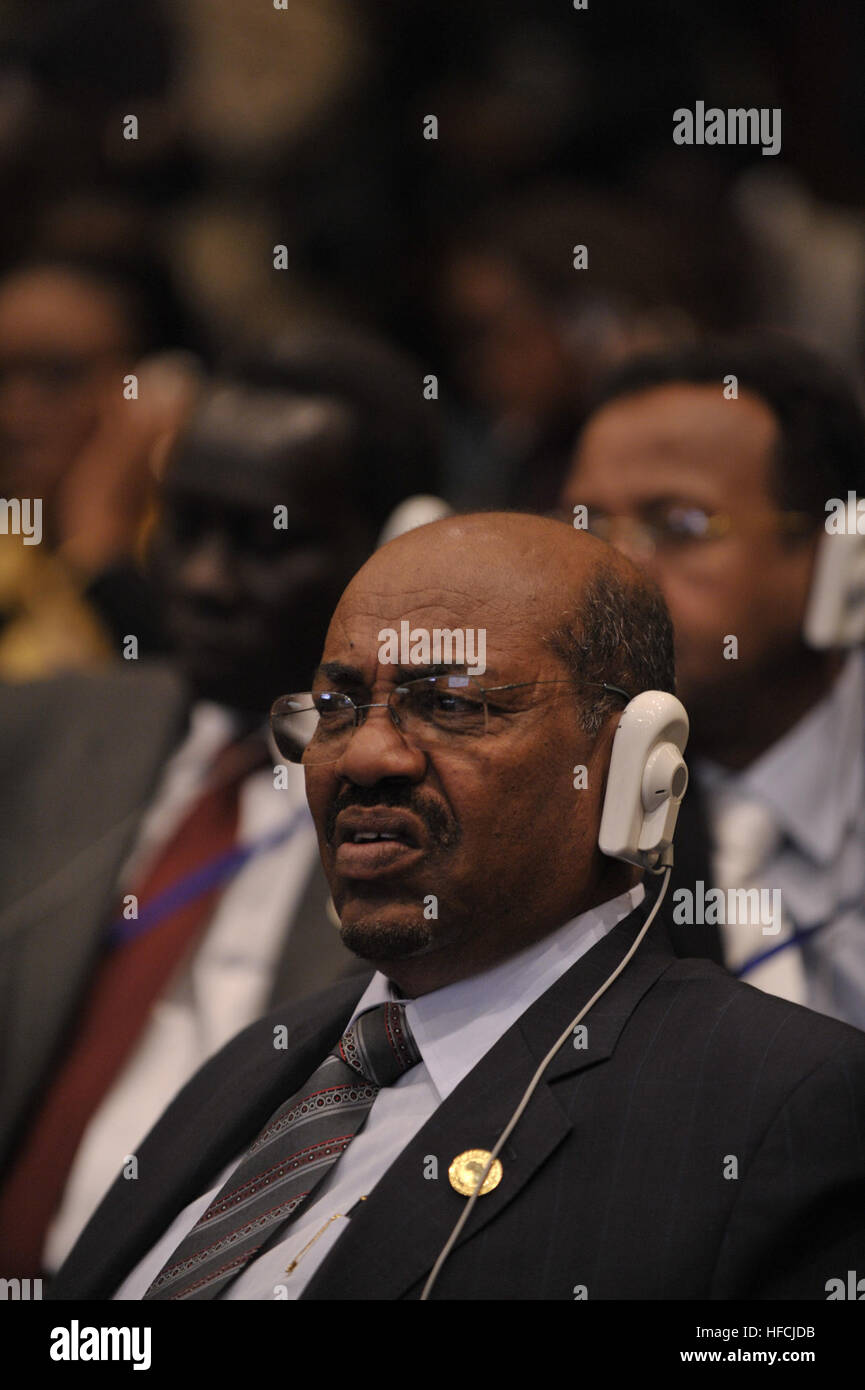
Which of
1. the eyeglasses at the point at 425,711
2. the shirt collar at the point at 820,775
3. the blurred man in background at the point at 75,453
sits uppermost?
the blurred man in background at the point at 75,453

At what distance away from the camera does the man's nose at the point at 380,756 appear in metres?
1.51

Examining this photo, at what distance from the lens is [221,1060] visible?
1.88 m

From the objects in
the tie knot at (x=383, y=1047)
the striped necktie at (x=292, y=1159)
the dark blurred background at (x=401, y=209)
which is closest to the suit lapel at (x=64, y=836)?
the dark blurred background at (x=401, y=209)

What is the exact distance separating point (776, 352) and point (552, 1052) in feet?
4.51

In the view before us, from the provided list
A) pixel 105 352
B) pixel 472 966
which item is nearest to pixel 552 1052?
pixel 472 966

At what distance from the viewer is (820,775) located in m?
2.31

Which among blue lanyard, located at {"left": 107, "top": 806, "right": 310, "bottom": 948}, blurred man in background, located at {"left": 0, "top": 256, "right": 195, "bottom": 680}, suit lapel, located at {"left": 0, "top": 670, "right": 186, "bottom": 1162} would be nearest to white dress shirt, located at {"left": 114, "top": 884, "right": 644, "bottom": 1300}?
suit lapel, located at {"left": 0, "top": 670, "right": 186, "bottom": 1162}

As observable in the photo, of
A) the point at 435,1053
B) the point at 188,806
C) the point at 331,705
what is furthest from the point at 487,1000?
→ the point at 188,806

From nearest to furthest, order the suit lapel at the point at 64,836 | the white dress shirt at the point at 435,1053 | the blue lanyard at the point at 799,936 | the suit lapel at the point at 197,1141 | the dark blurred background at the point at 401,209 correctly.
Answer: the white dress shirt at the point at 435,1053 → the suit lapel at the point at 197,1141 → the blue lanyard at the point at 799,936 → the suit lapel at the point at 64,836 → the dark blurred background at the point at 401,209

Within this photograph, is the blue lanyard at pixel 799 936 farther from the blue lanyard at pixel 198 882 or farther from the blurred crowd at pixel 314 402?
the blue lanyard at pixel 198 882

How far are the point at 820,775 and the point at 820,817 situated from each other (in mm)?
61

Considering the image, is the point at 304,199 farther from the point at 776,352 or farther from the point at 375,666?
the point at 375,666

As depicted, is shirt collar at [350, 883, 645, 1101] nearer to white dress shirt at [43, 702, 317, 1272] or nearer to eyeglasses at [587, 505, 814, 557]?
white dress shirt at [43, 702, 317, 1272]

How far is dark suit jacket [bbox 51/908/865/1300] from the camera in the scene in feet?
4.31
